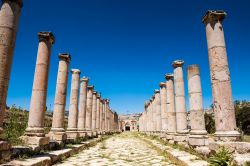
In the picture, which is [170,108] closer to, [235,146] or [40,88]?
[40,88]

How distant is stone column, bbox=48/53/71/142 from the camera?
13.5 meters

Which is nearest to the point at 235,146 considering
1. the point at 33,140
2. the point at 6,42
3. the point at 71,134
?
the point at 33,140

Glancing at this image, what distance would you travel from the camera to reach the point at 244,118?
53250 millimetres

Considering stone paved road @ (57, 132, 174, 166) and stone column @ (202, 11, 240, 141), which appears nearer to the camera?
stone column @ (202, 11, 240, 141)

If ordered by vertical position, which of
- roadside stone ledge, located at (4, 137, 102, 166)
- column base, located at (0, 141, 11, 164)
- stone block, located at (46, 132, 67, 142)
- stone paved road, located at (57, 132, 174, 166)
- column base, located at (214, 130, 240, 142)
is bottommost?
stone paved road, located at (57, 132, 174, 166)

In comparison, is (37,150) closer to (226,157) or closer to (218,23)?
(226,157)

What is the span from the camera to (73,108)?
18.2 m

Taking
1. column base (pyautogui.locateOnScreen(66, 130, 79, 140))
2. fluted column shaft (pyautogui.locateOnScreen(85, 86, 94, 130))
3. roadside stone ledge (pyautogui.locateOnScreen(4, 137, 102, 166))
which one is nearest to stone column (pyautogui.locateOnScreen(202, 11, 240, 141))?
roadside stone ledge (pyautogui.locateOnScreen(4, 137, 102, 166))

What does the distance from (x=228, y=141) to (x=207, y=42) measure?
4099 mm

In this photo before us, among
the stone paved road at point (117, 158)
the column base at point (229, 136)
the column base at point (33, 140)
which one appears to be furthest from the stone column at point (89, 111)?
the column base at point (229, 136)

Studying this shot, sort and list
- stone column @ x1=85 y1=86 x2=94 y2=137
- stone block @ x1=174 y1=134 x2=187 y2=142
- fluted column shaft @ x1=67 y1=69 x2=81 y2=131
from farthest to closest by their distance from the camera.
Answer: stone column @ x1=85 y1=86 x2=94 y2=137 < fluted column shaft @ x1=67 y1=69 x2=81 y2=131 < stone block @ x1=174 y1=134 x2=187 y2=142

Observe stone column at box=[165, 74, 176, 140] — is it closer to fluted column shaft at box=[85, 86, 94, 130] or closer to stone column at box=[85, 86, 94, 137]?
stone column at box=[85, 86, 94, 137]

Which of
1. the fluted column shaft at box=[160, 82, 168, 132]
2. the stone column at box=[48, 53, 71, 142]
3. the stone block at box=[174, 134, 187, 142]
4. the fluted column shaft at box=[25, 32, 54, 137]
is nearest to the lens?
the fluted column shaft at box=[25, 32, 54, 137]

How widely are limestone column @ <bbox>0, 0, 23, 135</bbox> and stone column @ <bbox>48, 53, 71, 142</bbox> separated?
617 centimetres
